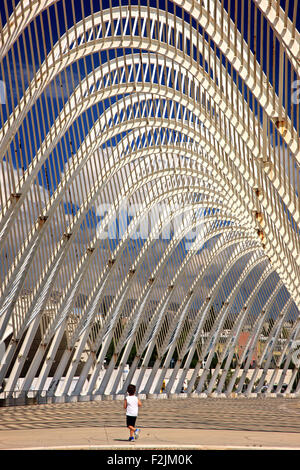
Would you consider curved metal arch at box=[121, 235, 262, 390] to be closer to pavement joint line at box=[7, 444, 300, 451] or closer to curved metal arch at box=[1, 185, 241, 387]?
curved metal arch at box=[1, 185, 241, 387]

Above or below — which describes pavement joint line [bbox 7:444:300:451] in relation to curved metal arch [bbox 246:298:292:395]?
below

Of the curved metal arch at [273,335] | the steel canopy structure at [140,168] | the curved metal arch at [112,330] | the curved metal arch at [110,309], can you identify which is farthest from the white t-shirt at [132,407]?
the curved metal arch at [273,335]

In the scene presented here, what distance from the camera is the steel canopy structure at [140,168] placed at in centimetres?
2047

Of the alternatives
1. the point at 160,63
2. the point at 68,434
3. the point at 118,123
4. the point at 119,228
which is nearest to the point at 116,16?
the point at 160,63

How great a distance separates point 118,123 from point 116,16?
307 inches

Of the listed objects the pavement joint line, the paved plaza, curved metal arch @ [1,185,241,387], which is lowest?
the pavement joint line

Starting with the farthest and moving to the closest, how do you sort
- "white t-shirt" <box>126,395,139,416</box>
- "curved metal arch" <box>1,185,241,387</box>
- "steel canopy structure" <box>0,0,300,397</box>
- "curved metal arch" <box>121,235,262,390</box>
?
"curved metal arch" <box>121,235,262,390</box>, "curved metal arch" <box>1,185,241,387</box>, "steel canopy structure" <box>0,0,300,397</box>, "white t-shirt" <box>126,395,139,416</box>

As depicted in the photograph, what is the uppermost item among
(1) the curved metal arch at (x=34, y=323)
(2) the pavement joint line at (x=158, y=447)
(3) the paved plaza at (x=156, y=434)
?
(1) the curved metal arch at (x=34, y=323)

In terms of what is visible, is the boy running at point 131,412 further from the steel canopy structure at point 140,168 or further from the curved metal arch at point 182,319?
the curved metal arch at point 182,319

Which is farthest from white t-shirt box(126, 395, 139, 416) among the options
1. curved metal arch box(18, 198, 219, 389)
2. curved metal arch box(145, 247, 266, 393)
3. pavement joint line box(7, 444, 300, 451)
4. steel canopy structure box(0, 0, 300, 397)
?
curved metal arch box(145, 247, 266, 393)

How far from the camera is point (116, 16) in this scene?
2288 centimetres

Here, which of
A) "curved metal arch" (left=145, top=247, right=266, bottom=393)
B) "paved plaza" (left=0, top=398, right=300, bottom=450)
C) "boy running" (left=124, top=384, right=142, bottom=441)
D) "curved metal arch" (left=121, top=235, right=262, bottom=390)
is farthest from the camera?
"curved metal arch" (left=145, top=247, right=266, bottom=393)

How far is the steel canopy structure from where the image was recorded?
2047cm

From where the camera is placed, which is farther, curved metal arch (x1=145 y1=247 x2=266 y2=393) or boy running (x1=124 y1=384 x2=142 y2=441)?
curved metal arch (x1=145 y1=247 x2=266 y2=393)
